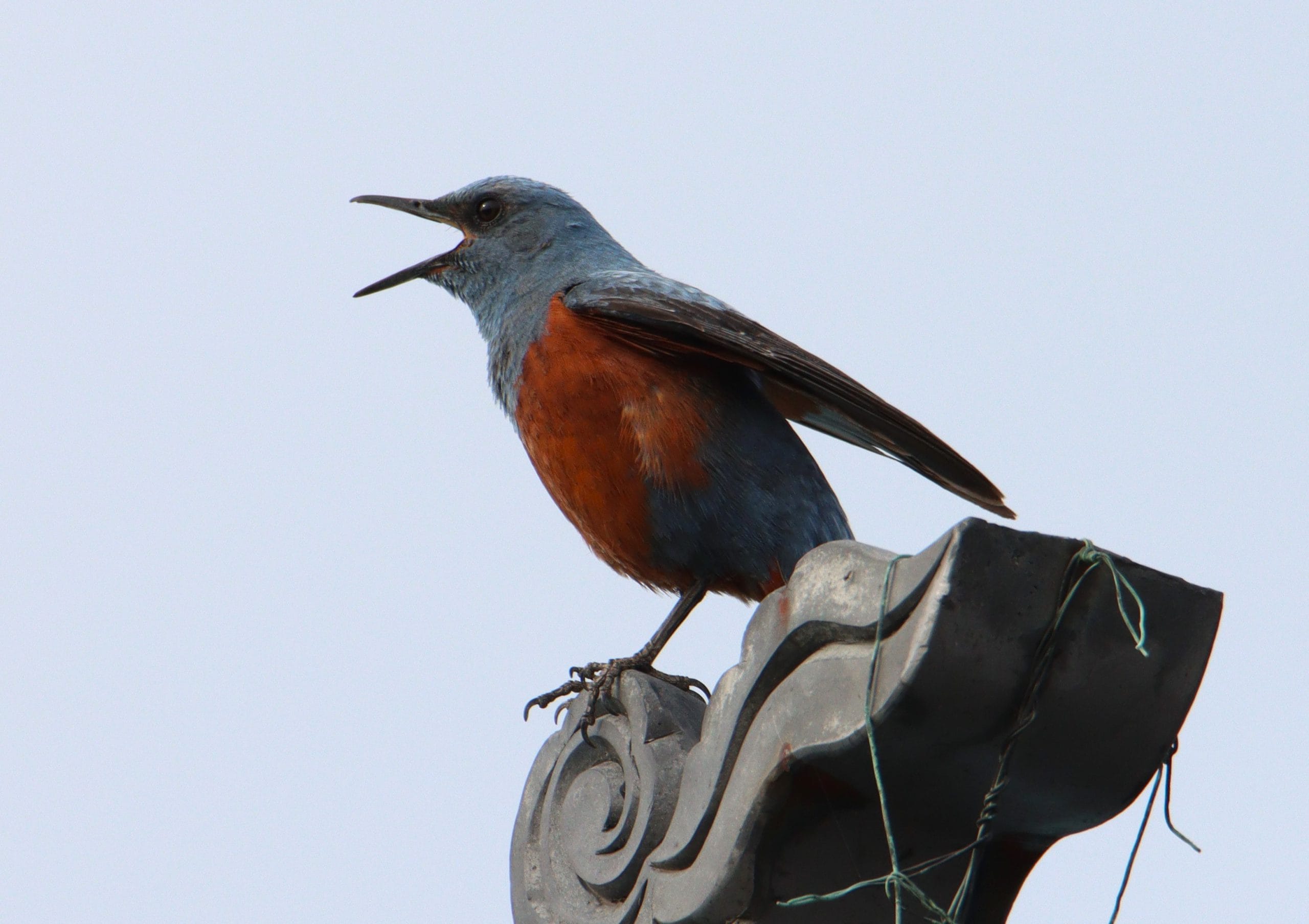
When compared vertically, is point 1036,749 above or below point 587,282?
below

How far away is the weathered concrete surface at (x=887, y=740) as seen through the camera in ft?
8.71

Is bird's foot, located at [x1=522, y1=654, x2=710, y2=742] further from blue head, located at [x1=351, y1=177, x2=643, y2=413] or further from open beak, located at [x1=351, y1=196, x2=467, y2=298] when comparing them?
open beak, located at [x1=351, y1=196, x2=467, y2=298]

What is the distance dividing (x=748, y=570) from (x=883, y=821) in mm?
1415

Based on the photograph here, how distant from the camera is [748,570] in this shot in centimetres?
425

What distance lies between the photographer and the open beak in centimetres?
569

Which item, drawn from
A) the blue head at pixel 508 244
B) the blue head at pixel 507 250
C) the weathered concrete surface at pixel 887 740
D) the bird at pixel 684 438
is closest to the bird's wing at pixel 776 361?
the bird at pixel 684 438

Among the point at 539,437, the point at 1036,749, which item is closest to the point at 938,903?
the point at 1036,749

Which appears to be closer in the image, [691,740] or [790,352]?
[691,740]

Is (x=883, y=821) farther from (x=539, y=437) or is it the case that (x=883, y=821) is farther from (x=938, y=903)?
(x=539, y=437)

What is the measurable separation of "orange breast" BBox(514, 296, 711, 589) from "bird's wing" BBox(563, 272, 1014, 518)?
10 centimetres

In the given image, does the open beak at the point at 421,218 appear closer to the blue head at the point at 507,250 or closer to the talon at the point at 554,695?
the blue head at the point at 507,250

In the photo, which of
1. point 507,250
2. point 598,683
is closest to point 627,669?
point 598,683

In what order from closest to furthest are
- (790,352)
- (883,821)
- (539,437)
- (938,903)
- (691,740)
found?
(883,821)
(938,903)
(691,740)
(790,352)
(539,437)

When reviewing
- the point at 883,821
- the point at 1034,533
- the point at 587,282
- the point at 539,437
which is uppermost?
the point at 587,282
